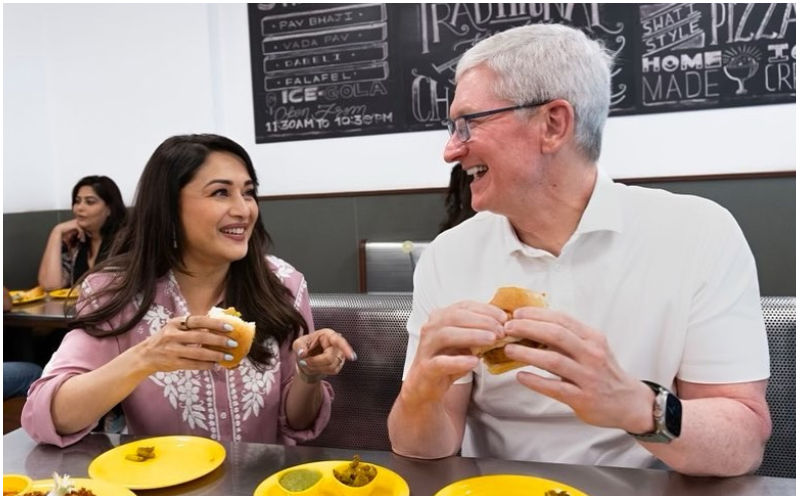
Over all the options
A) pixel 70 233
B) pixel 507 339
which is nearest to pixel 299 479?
pixel 507 339

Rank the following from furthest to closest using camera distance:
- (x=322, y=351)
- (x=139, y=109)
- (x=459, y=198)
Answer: (x=139, y=109), (x=459, y=198), (x=322, y=351)

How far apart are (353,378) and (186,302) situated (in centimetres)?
53

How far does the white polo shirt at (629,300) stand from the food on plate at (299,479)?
43 cm

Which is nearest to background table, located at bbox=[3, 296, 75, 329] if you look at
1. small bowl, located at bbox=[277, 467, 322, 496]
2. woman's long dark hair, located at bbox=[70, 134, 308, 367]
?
woman's long dark hair, located at bbox=[70, 134, 308, 367]

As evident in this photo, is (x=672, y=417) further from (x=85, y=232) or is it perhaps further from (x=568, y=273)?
(x=85, y=232)

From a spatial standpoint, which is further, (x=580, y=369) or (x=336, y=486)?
(x=336, y=486)

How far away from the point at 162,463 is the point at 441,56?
144 inches

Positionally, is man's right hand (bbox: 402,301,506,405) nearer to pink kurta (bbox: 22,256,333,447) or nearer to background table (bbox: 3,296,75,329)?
pink kurta (bbox: 22,256,333,447)

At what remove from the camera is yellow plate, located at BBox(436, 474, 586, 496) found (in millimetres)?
1085

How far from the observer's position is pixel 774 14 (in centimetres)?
381

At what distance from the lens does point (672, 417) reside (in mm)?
1090

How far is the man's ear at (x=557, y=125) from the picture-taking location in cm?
141

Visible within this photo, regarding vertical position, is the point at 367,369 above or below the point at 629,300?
below

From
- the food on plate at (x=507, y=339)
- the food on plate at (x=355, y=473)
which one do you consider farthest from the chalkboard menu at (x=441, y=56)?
the food on plate at (x=355, y=473)
